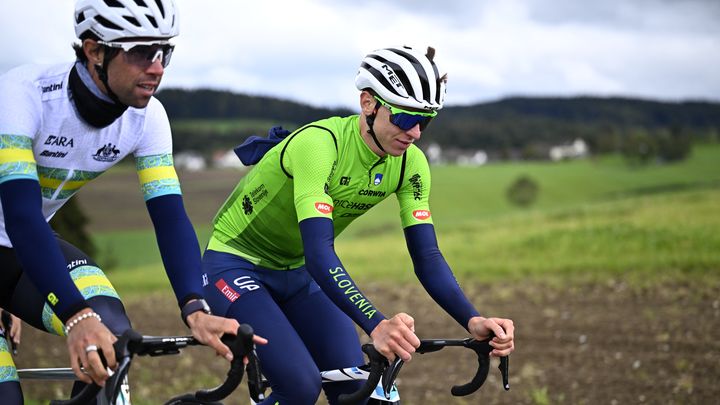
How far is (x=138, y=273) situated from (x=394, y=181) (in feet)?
86.4

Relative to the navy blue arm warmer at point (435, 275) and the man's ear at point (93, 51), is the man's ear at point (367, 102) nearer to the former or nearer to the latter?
the navy blue arm warmer at point (435, 275)

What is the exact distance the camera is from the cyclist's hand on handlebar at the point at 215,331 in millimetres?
3762

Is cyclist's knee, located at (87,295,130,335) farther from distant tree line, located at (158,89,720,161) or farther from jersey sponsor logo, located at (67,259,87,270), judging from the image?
distant tree line, located at (158,89,720,161)

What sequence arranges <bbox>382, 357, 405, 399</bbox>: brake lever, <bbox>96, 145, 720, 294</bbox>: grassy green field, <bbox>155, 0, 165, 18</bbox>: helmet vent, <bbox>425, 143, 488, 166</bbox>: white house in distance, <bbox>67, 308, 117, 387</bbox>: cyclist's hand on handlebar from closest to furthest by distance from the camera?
<bbox>67, 308, 117, 387</bbox>: cyclist's hand on handlebar, <bbox>155, 0, 165, 18</bbox>: helmet vent, <bbox>382, 357, 405, 399</bbox>: brake lever, <bbox>96, 145, 720, 294</bbox>: grassy green field, <bbox>425, 143, 488, 166</bbox>: white house in distance

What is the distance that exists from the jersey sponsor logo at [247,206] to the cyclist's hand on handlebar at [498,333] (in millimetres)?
1572

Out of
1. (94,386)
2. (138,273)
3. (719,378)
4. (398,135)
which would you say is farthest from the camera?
(138,273)

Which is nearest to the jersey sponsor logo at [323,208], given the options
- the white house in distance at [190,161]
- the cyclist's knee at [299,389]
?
the cyclist's knee at [299,389]

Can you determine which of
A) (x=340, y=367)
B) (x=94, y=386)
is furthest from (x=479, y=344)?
(x=94, y=386)

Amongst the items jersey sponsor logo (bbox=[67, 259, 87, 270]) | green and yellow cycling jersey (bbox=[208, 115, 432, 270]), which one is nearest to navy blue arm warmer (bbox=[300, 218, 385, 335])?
green and yellow cycling jersey (bbox=[208, 115, 432, 270])

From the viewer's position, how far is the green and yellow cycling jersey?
489 centimetres

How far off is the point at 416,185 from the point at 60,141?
6.71 feet

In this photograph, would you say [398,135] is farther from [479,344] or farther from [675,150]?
[675,150]

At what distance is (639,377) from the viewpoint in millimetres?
10297

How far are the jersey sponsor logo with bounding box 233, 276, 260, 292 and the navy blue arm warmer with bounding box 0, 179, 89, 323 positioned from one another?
1.46 meters
